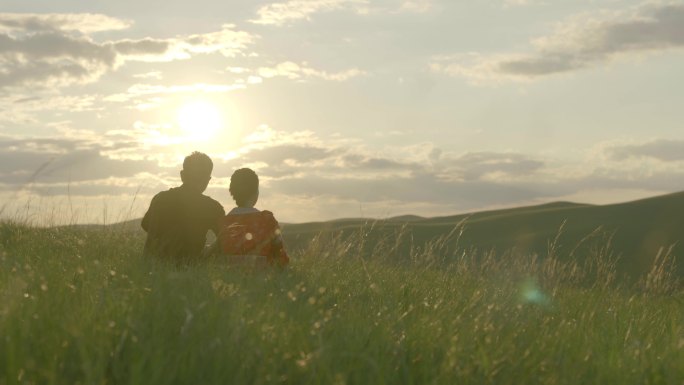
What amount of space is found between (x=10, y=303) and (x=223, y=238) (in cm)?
374

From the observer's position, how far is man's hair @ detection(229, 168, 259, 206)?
7215mm

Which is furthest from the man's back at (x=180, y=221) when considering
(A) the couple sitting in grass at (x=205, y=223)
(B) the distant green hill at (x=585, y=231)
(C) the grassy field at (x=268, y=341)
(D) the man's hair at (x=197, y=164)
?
(B) the distant green hill at (x=585, y=231)

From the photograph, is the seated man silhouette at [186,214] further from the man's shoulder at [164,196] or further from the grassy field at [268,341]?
the grassy field at [268,341]

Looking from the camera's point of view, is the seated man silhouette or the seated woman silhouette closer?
the seated woman silhouette

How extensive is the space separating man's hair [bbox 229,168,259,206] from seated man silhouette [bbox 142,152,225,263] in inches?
22.7

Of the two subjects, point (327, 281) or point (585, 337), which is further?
point (327, 281)

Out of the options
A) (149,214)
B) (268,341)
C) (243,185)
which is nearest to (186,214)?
(149,214)

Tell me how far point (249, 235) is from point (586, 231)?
29345mm

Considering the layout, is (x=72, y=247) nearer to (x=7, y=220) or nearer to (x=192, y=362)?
(x=7, y=220)

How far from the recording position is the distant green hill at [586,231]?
3067 centimetres

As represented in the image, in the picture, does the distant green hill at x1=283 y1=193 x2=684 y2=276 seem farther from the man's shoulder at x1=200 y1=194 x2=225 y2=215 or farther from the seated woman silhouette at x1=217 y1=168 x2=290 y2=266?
the seated woman silhouette at x1=217 y1=168 x2=290 y2=266

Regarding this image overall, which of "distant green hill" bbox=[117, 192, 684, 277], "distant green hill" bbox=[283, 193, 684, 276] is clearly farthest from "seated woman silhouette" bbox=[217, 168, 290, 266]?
"distant green hill" bbox=[283, 193, 684, 276]

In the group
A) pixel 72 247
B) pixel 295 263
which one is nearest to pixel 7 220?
pixel 72 247

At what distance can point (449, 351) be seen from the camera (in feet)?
10.9
